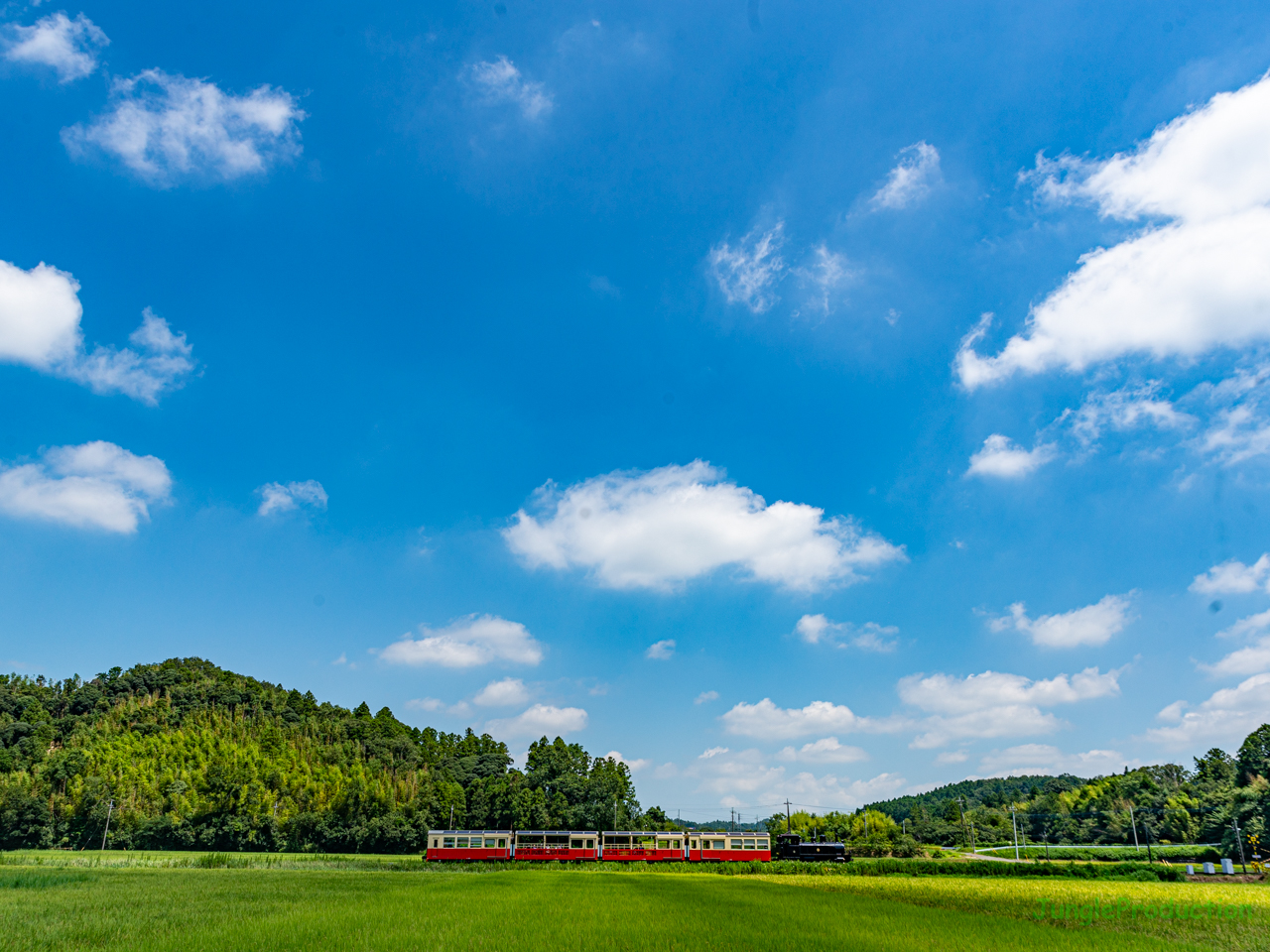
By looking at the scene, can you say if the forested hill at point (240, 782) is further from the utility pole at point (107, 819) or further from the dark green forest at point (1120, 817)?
the dark green forest at point (1120, 817)

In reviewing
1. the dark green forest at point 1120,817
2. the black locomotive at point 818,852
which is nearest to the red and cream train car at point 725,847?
the black locomotive at point 818,852

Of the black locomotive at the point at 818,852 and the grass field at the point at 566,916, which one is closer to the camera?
the grass field at the point at 566,916

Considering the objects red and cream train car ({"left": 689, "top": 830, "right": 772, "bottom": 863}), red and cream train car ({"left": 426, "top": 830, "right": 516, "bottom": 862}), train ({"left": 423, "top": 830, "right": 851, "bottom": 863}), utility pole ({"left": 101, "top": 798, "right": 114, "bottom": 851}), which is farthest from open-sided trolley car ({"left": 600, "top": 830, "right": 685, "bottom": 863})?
utility pole ({"left": 101, "top": 798, "right": 114, "bottom": 851})

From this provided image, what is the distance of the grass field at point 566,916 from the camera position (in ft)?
55.2

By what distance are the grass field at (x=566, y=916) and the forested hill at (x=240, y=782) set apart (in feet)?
148

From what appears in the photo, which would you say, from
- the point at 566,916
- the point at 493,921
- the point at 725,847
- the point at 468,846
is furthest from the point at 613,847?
the point at 493,921

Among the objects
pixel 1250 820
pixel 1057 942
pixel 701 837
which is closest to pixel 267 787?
pixel 701 837


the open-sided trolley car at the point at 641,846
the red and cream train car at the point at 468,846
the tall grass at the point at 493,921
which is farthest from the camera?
the open-sided trolley car at the point at 641,846

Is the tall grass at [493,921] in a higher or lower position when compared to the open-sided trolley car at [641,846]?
higher

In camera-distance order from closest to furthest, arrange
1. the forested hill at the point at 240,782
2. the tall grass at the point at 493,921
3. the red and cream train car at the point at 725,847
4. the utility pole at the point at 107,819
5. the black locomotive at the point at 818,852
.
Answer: the tall grass at the point at 493,921, the black locomotive at the point at 818,852, the red and cream train car at the point at 725,847, the utility pole at the point at 107,819, the forested hill at the point at 240,782

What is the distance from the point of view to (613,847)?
56969 mm

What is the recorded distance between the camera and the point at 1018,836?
4033 inches

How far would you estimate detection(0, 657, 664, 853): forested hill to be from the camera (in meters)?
73.1

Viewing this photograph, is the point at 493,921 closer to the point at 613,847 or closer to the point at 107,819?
the point at 613,847
